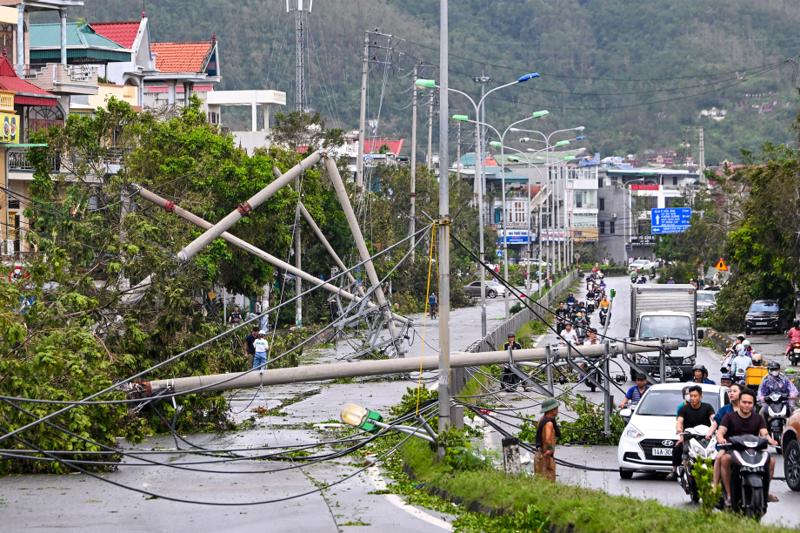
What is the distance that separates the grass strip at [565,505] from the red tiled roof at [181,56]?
72.4 m

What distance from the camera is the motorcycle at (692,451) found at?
17.0m

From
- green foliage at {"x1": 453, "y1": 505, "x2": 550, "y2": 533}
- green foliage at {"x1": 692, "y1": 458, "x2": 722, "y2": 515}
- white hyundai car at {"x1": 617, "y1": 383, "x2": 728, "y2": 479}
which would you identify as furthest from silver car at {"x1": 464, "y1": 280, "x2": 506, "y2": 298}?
green foliage at {"x1": 692, "y1": 458, "x2": 722, "y2": 515}

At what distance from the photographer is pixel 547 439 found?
17.9 metres

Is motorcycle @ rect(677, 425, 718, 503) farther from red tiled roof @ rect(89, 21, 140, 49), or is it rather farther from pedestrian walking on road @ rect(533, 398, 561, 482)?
red tiled roof @ rect(89, 21, 140, 49)

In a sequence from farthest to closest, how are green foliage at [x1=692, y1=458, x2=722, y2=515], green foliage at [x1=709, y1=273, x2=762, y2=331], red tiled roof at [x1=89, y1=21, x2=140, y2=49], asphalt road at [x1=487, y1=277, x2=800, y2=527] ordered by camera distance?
red tiled roof at [x1=89, y1=21, x2=140, y2=49], green foliage at [x1=709, y1=273, x2=762, y2=331], asphalt road at [x1=487, y1=277, x2=800, y2=527], green foliage at [x1=692, y1=458, x2=722, y2=515]

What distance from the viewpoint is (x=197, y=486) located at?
2161cm

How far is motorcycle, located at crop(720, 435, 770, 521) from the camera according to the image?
1508 centimetres

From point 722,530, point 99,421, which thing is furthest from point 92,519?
point 722,530

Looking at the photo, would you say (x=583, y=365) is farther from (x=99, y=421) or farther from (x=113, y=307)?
(x=99, y=421)

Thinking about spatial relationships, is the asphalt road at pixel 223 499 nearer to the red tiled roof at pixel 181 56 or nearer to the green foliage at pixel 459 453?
the green foliage at pixel 459 453

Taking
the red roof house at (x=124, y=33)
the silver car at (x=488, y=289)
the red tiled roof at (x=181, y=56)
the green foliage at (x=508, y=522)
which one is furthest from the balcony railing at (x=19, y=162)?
the silver car at (x=488, y=289)

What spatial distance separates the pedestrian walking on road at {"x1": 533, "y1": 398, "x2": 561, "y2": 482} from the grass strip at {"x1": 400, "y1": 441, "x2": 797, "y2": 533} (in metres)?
0.28

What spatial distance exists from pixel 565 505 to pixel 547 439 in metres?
2.85

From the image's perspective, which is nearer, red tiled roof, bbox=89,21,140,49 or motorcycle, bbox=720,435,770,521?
motorcycle, bbox=720,435,770,521
